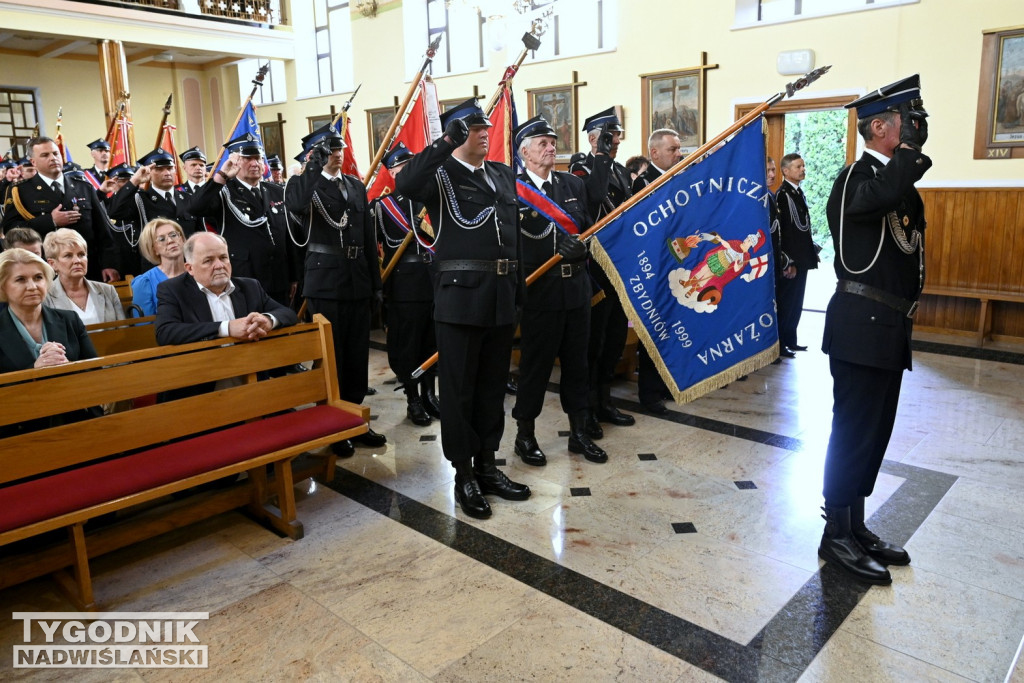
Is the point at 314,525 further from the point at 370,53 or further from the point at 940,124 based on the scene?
the point at 370,53

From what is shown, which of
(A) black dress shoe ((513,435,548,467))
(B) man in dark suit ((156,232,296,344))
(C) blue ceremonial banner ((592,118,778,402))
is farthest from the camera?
(A) black dress shoe ((513,435,548,467))

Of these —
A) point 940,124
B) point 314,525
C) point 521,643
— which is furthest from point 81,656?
point 940,124

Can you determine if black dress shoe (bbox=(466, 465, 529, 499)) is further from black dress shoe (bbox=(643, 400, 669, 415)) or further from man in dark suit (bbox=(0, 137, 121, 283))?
man in dark suit (bbox=(0, 137, 121, 283))

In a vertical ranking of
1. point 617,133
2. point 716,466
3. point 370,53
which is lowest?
point 716,466

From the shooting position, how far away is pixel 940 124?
21.7ft

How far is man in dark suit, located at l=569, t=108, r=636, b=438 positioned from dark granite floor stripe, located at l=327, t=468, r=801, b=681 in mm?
1235

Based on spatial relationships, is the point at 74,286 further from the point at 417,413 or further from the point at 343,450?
the point at 417,413

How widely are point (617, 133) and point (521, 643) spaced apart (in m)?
2.61

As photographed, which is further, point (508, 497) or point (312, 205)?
point (312, 205)

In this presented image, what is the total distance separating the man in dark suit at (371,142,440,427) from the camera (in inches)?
171

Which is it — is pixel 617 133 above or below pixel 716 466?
above

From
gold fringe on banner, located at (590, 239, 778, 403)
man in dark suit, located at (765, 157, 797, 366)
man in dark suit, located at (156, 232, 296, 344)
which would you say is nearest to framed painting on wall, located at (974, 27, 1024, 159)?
man in dark suit, located at (765, 157, 797, 366)

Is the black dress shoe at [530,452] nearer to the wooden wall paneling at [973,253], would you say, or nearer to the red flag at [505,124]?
the red flag at [505,124]

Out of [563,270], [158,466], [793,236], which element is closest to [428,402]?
[563,270]
